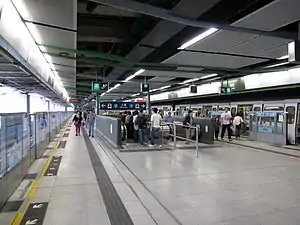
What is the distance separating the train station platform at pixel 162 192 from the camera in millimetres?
3805

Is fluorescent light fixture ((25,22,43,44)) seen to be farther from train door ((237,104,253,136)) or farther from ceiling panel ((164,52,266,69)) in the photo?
train door ((237,104,253,136))

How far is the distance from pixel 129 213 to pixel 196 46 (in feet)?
17.4

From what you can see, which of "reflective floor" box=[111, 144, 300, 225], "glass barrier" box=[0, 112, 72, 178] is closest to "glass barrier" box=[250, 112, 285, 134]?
"reflective floor" box=[111, 144, 300, 225]

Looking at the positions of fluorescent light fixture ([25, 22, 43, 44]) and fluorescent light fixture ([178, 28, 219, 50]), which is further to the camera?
fluorescent light fixture ([178, 28, 219, 50])

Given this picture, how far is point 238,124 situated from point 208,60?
576cm

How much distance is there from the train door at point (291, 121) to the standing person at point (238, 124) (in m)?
2.56

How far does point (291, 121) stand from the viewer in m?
11.9

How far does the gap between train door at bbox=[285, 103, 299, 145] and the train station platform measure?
4084 mm

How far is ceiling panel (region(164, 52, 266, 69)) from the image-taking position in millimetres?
9055

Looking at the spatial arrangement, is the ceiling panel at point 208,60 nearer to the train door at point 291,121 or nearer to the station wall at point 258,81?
the station wall at point 258,81

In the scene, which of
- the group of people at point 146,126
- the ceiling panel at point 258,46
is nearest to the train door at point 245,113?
the group of people at point 146,126

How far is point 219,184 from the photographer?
18.0 feet

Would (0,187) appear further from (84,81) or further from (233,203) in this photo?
(84,81)

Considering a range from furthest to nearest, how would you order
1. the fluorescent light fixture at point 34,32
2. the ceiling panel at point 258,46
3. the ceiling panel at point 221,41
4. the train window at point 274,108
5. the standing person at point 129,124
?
the standing person at point 129,124 < the train window at point 274,108 < the ceiling panel at point 258,46 < the ceiling panel at point 221,41 < the fluorescent light fixture at point 34,32
